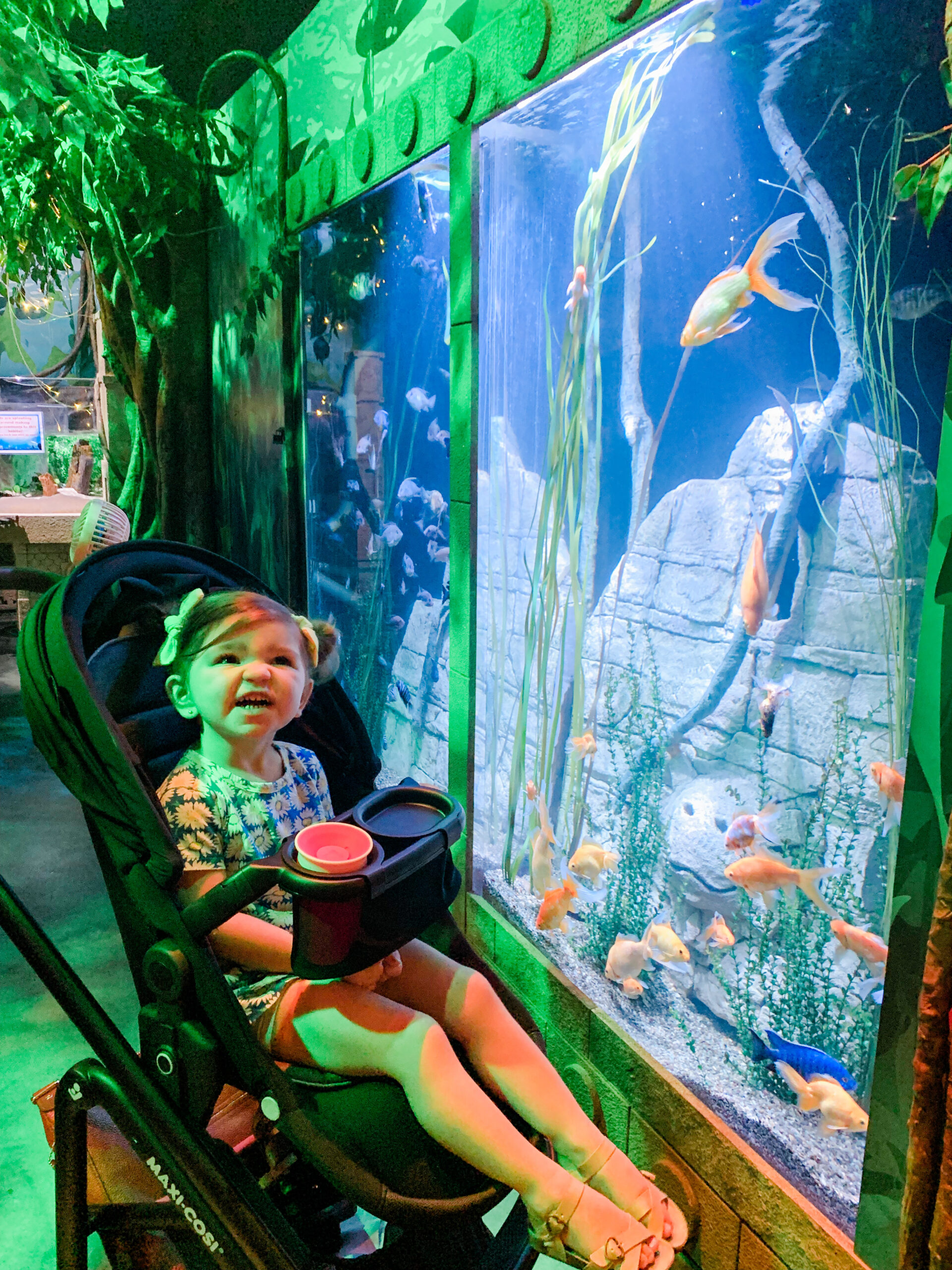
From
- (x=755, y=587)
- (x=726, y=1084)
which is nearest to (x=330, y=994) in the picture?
(x=726, y=1084)

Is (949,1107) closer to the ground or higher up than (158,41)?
closer to the ground

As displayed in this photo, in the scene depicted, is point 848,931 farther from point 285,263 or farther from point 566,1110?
point 285,263

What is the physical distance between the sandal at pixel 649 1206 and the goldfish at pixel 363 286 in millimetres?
2543

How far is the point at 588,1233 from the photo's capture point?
1238 millimetres

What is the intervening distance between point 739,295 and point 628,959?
1.40 meters

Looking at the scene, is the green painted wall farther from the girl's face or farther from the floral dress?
the floral dress

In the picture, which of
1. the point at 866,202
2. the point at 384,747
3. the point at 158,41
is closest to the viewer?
the point at 866,202

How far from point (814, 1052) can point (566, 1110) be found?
48 cm

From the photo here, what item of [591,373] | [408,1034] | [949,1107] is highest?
[591,373]

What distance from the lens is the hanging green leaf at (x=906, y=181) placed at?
1219 millimetres

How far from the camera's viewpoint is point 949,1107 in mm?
1033

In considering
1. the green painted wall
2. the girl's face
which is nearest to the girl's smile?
the girl's face

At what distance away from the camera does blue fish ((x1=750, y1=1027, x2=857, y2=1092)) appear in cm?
146

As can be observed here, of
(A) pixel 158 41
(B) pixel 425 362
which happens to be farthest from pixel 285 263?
(A) pixel 158 41
